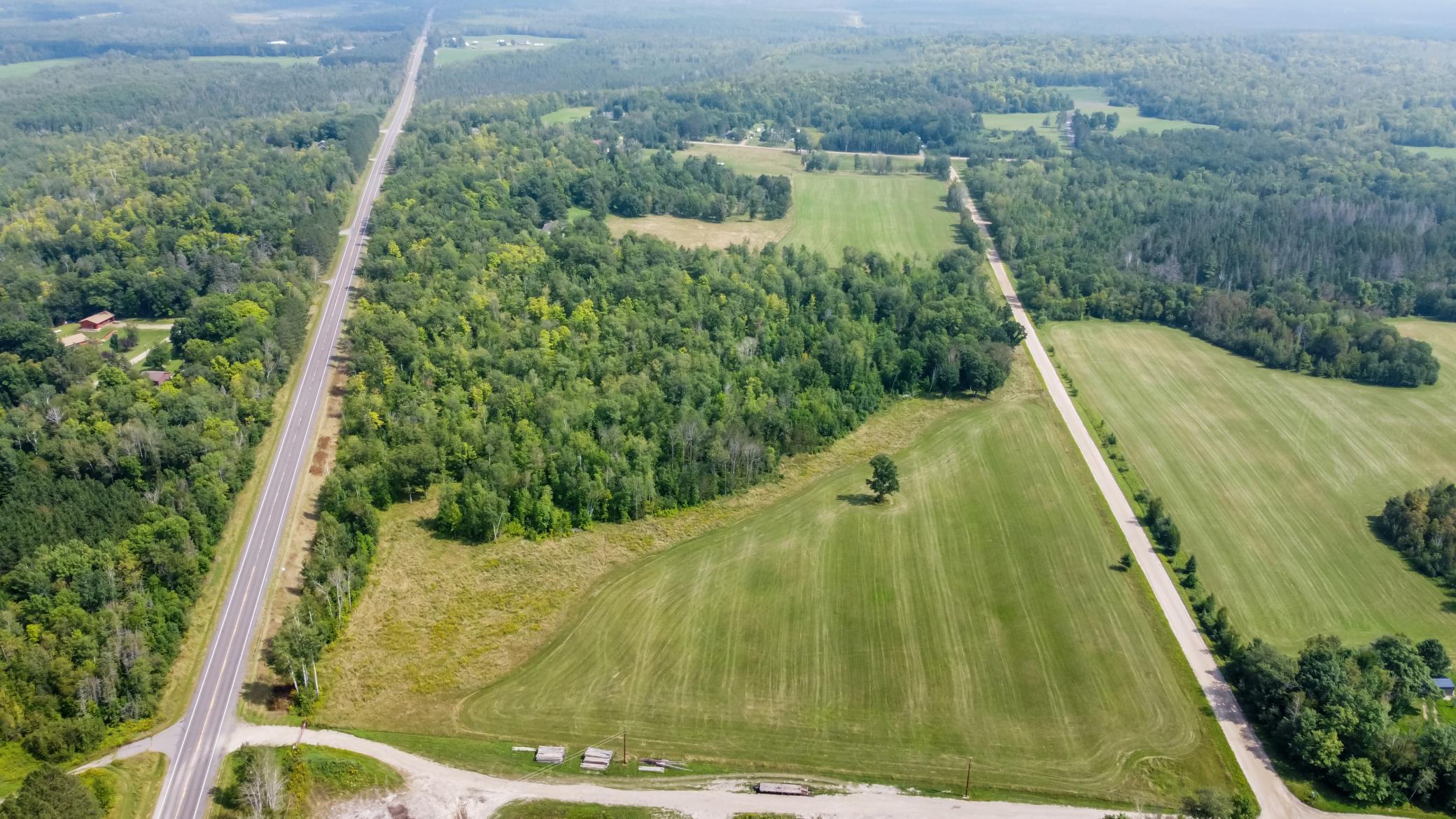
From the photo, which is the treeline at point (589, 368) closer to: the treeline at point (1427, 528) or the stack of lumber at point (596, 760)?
the stack of lumber at point (596, 760)

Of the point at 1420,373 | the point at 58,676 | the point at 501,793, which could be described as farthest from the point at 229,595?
the point at 1420,373

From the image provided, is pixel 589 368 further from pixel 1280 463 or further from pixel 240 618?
pixel 1280 463

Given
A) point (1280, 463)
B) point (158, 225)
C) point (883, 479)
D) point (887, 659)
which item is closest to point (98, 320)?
point (158, 225)

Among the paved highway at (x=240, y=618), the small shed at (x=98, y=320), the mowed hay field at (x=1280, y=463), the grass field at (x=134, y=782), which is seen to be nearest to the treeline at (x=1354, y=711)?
the mowed hay field at (x=1280, y=463)

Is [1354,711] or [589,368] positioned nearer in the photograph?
[1354,711]

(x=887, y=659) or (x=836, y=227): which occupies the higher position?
(x=836, y=227)

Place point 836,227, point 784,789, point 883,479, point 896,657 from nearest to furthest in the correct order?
point 784,789, point 896,657, point 883,479, point 836,227

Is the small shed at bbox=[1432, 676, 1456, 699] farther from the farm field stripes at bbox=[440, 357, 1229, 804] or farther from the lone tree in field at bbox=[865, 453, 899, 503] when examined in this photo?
the lone tree in field at bbox=[865, 453, 899, 503]
